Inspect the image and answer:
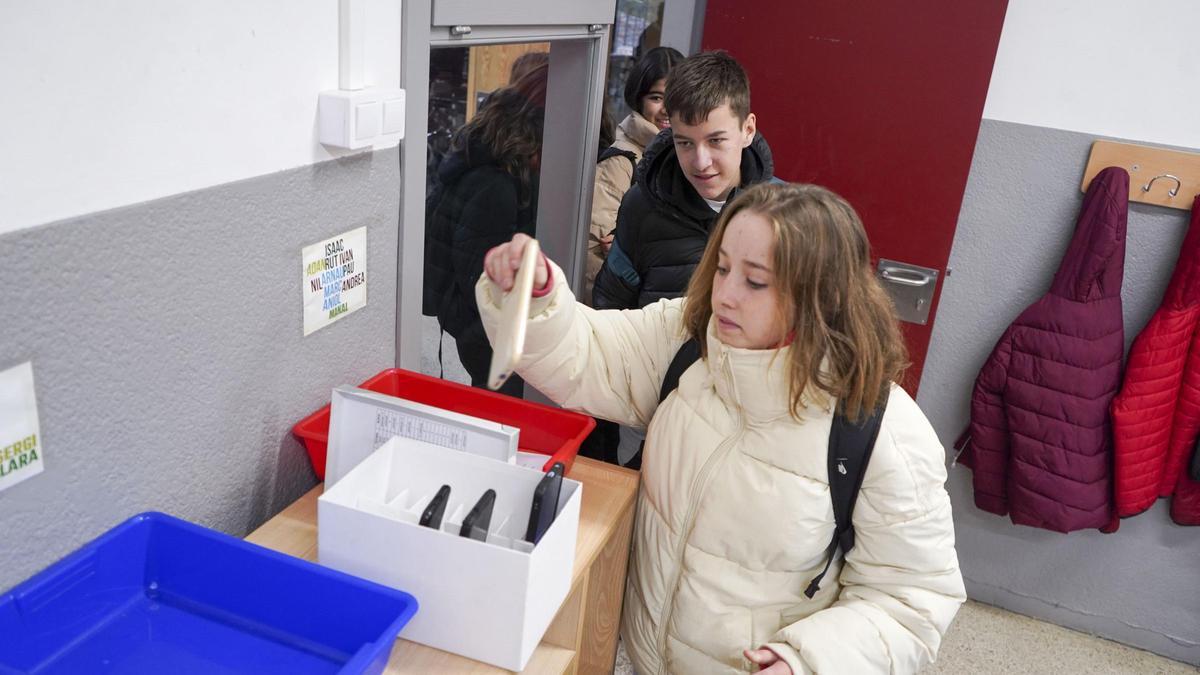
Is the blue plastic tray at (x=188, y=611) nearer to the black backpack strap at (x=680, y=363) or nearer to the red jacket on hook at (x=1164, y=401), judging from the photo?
the black backpack strap at (x=680, y=363)

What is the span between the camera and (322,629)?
1068mm

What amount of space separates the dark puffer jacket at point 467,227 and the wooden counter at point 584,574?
0.78 meters

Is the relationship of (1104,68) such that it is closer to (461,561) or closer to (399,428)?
(399,428)

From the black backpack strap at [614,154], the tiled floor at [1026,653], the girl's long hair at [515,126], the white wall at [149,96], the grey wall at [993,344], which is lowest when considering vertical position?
the tiled floor at [1026,653]

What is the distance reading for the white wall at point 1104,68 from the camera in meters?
2.32

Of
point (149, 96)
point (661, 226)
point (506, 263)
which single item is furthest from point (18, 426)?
point (661, 226)

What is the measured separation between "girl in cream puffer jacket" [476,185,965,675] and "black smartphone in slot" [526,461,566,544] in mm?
309

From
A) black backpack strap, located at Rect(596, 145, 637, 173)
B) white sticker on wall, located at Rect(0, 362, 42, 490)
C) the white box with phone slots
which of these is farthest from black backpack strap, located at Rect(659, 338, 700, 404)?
black backpack strap, located at Rect(596, 145, 637, 173)

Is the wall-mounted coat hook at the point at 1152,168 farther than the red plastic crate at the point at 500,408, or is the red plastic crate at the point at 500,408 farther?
the wall-mounted coat hook at the point at 1152,168

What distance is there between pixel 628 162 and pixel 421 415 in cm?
142

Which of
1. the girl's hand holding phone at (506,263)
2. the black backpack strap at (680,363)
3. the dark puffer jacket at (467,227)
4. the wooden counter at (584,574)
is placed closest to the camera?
the wooden counter at (584,574)

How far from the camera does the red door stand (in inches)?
94.7

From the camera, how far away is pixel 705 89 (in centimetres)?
198

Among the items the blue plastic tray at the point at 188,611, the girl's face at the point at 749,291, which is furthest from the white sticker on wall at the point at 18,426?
the girl's face at the point at 749,291
